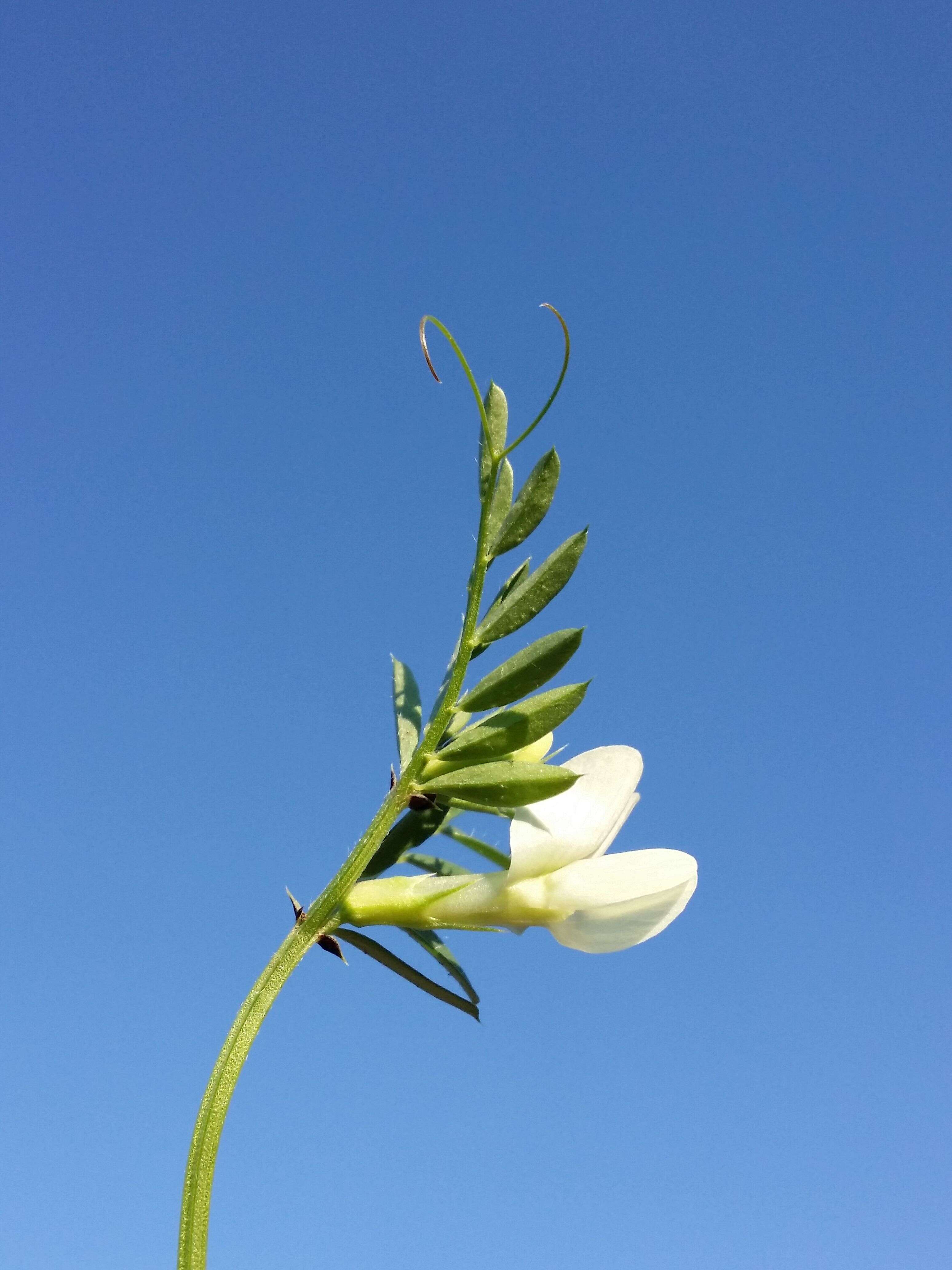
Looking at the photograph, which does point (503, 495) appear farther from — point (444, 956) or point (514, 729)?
point (444, 956)

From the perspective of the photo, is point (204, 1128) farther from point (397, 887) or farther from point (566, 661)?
point (566, 661)

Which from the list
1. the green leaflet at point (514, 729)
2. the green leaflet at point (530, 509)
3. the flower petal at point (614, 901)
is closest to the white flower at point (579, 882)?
the flower petal at point (614, 901)

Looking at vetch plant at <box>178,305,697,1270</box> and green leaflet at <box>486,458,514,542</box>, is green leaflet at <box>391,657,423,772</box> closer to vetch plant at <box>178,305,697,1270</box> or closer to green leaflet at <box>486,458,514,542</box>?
vetch plant at <box>178,305,697,1270</box>

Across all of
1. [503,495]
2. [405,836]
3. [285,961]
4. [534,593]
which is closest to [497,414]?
[503,495]

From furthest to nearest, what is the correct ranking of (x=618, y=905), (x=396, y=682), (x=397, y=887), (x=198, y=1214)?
(x=396, y=682) < (x=618, y=905) < (x=397, y=887) < (x=198, y=1214)

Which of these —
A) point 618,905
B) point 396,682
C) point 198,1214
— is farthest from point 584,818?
point 198,1214

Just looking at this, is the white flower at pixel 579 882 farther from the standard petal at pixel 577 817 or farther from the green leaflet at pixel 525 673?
the green leaflet at pixel 525 673

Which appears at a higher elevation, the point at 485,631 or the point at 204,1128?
the point at 485,631

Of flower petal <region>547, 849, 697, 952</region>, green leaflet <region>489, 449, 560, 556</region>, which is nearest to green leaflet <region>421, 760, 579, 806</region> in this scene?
flower petal <region>547, 849, 697, 952</region>

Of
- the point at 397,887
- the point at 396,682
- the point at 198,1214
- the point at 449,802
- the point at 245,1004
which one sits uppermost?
the point at 396,682
